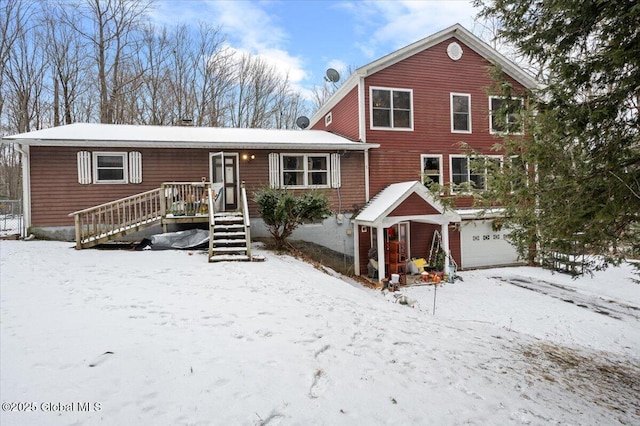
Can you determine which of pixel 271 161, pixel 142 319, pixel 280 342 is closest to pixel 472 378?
pixel 280 342

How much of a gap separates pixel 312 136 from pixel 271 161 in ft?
8.38

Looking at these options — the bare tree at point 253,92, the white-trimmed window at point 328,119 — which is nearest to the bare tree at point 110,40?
the bare tree at point 253,92

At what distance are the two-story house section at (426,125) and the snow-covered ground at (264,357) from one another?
656 cm

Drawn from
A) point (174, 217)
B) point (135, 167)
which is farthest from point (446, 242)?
point (135, 167)

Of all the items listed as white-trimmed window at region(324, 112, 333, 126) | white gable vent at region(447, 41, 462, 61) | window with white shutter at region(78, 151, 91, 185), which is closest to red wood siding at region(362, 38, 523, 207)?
white gable vent at region(447, 41, 462, 61)

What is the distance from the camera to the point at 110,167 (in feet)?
38.1

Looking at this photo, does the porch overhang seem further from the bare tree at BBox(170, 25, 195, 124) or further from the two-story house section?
the bare tree at BBox(170, 25, 195, 124)

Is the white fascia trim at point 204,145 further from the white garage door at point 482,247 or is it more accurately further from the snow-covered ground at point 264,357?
the white garage door at point 482,247

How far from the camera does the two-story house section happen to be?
1363 cm

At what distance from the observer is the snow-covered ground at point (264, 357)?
2.88 meters

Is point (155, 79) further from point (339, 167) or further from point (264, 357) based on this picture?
point (264, 357)

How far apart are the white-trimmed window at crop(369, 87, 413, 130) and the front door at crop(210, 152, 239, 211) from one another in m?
5.75

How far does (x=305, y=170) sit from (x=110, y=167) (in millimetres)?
6804

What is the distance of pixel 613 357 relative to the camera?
20.4 feet
